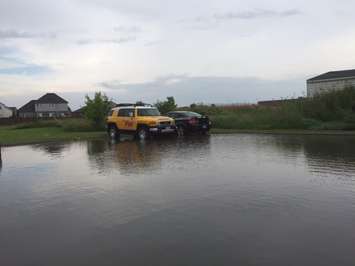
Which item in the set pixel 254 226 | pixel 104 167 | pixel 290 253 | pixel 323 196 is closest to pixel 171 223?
pixel 254 226

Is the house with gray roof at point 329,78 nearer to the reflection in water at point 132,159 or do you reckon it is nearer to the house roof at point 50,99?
the reflection in water at point 132,159

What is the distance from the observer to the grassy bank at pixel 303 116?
2908 cm

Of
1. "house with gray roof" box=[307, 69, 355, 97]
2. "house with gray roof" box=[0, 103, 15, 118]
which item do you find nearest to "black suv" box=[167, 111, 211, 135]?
"house with gray roof" box=[307, 69, 355, 97]

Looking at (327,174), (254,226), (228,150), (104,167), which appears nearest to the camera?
(254,226)

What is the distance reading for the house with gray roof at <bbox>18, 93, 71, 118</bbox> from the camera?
4117 inches

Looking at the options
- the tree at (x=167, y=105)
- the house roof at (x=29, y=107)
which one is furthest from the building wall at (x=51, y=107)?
the tree at (x=167, y=105)

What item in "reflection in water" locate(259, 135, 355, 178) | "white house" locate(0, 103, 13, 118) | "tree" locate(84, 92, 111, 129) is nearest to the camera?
"reflection in water" locate(259, 135, 355, 178)

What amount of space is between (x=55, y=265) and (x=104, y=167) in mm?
8551

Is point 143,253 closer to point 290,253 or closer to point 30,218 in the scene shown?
point 290,253

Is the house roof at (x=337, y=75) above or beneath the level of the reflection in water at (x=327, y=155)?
above

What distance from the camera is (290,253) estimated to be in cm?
577

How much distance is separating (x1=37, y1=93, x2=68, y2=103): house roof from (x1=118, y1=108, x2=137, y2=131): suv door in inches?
3248

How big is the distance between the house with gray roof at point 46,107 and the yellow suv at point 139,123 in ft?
256

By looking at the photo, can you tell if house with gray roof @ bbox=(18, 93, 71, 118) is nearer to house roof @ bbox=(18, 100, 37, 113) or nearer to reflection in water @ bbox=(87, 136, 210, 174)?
house roof @ bbox=(18, 100, 37, 113)
